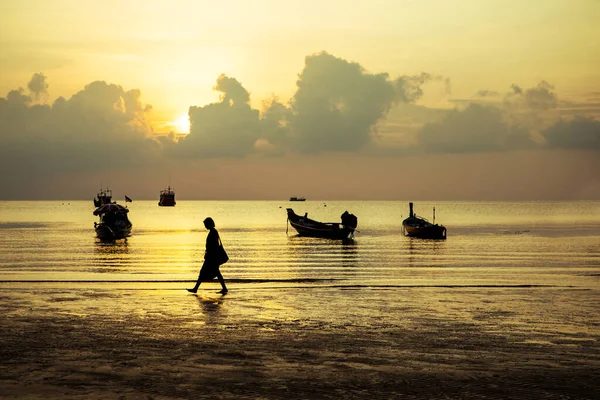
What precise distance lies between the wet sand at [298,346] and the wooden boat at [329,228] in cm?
5009

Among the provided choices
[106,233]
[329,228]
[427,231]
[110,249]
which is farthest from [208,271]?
[427,231]

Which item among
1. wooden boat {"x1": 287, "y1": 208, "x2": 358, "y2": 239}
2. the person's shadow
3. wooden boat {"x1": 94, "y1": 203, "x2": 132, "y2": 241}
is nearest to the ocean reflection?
wooden boat {"x1": 94, "y1": 203, "x2": 132, "y2": 241}

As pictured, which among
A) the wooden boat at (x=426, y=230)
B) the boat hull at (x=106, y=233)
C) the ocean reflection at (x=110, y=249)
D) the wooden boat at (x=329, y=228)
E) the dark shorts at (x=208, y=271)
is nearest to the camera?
the dark shorts at (x=208, y=271)

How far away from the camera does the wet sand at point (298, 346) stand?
9.61 meters

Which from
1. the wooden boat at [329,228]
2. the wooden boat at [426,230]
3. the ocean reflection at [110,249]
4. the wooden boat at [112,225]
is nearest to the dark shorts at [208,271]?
the ocean reflection at [110,249]

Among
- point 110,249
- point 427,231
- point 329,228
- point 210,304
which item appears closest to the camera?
point 210,304

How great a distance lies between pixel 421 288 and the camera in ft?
76.9

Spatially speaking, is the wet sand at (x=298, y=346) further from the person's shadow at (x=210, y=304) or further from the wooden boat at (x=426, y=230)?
the wooden boat at (x=426, y=230)

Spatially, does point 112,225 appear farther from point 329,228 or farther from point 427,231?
point 427,231

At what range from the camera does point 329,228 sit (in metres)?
73.6

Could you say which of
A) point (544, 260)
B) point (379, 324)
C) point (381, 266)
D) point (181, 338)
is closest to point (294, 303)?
point (379, 324)

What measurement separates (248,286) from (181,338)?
10.6 metres

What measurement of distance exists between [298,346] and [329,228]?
61.1 metres

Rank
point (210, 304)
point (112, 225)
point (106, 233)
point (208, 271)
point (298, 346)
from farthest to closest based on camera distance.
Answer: point (112, 225) < point (106, 233) < point (208, 271) < point (210, 304) < point (298, 346)
